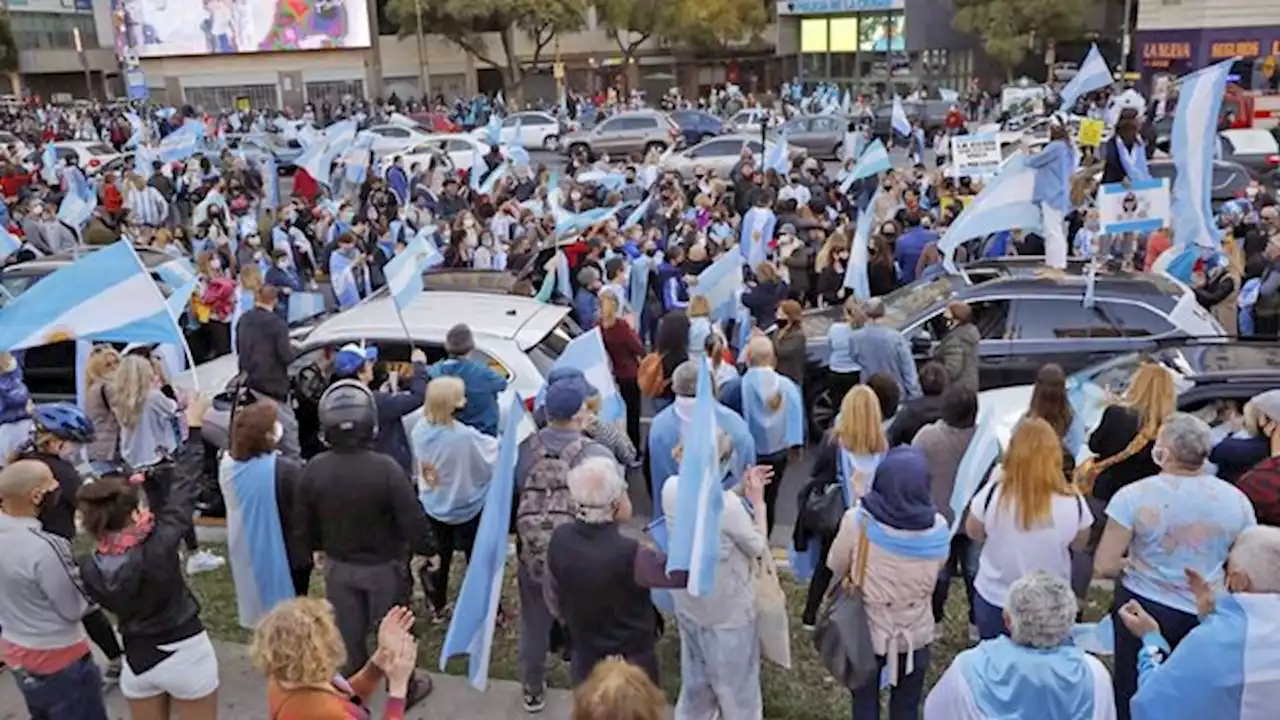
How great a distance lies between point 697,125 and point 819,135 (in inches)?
180

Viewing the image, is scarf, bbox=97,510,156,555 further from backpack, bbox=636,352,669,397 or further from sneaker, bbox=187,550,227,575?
backpack, bbox=636,352,669,397

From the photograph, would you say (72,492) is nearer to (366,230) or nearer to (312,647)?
(312,647)

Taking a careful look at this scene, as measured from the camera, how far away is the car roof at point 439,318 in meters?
8.27

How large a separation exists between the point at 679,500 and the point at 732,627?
0.64 meters

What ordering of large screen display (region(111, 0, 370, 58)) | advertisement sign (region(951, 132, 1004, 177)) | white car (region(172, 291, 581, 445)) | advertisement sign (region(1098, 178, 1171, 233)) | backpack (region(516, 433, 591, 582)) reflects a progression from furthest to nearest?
large screen display (region(111, 0, 370, 58))
advertisement sign (region(951, 132, 1004, 177))
advertisement sign (region(1098, 178, 1171, 233))
white car (region(172, 291, 581, 445))
backpack (region(516, 433, 591, 582))

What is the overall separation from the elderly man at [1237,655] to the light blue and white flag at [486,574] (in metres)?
2.84

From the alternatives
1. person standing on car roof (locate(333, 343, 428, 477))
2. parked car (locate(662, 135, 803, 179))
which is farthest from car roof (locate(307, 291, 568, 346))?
parked car (locate(662, 135, 803, 179))

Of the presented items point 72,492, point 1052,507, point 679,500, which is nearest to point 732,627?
point 679,500

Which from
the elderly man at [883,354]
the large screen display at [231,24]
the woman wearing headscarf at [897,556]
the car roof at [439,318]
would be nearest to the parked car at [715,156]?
the car roof at [439,318]

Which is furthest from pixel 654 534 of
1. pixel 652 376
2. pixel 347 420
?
pixel 652 376

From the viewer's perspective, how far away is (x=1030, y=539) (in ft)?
15.5

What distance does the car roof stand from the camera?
8.27 metres

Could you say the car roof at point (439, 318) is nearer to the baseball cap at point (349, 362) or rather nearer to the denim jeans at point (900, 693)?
the baseball cap at point (349, 362)

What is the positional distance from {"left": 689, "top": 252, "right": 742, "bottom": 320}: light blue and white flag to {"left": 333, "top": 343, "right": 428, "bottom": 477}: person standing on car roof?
11.6ft
